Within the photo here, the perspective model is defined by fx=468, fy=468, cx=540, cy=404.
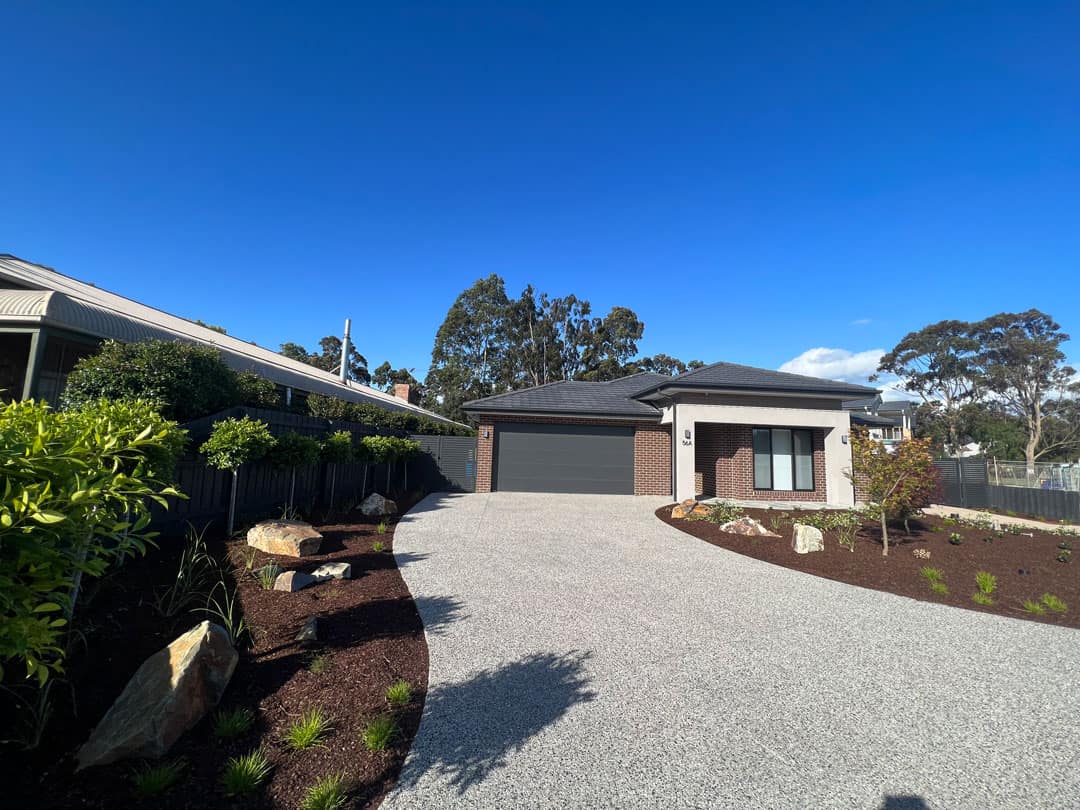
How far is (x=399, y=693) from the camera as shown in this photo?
317 cm

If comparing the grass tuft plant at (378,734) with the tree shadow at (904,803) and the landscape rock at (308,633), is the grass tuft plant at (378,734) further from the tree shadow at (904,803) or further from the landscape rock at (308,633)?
the tree shadow at (904,803)

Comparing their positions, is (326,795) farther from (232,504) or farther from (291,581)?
(232,504)

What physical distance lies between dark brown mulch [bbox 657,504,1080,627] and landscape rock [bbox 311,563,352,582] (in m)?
6.00

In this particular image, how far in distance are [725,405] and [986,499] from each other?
10.6 m

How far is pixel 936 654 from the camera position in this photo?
14.0 ft

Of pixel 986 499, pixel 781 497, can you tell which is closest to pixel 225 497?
pixel 781 497

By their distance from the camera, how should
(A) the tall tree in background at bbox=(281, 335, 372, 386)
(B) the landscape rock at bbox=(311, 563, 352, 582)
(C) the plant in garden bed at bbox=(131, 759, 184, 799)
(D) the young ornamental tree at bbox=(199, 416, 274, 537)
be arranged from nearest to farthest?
(C) the plant in garden bed at bbox=(131, 759, 184, 799) → (B) the landscape rock at bbox=(311, 563, 352, 582) → (D) the young ornamental tree at bbox=(199, 416, 274, 537) → (A) the tall tree in background at bbox=(281, 335, 372, 386)

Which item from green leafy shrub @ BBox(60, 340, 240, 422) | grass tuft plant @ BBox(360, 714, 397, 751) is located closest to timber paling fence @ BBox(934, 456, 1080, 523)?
grass tuft plant @ BBox(360, 714, 397, 751)

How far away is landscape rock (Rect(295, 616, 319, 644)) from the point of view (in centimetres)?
375

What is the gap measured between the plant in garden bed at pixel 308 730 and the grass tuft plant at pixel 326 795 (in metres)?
0.29

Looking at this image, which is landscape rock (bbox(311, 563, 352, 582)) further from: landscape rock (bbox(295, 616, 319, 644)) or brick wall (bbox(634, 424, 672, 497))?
brick wall (bbox(634, 424, 672, 497))

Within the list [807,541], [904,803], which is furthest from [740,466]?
[904,803]

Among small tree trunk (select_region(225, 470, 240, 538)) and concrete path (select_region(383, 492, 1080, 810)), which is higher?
small tree trunk (select_region(225, 470, 240, 538))

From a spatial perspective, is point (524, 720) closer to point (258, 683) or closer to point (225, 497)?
point (258, 683)
